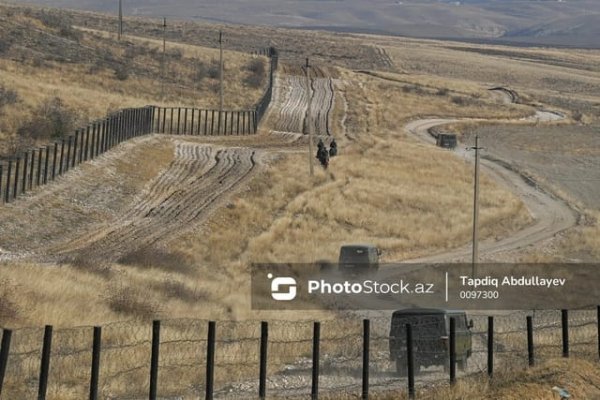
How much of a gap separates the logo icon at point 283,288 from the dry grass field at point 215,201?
3.27 ft

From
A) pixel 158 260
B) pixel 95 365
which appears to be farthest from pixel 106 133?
pixel 95 365

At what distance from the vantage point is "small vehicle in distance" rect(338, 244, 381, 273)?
3572 cm

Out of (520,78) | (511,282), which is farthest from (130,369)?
(520,78)

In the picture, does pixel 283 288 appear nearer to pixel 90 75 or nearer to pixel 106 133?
pixel 106 133

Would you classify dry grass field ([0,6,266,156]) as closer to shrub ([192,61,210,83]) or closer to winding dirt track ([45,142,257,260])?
shrub ([192,61,210,83])

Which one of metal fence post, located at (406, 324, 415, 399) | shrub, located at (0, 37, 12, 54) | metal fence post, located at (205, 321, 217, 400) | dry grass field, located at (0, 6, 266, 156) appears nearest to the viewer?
metal fence post, located at (205, 321, 217, 400)

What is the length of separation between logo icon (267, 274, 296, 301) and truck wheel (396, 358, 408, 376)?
10.2m

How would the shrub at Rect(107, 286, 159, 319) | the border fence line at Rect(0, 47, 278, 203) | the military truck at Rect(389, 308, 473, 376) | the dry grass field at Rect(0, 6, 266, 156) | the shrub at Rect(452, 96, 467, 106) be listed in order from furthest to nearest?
the shrub at Rect(452, 96, 467, 106) < the dry grass field at Rect(0, 6, 266, 156) < the border fence line at Rect(0, 47, 278, 203) < the shrub at Rect(107, 286, 159, 319) < the military truck at Rect(389, 308, 473, 376)

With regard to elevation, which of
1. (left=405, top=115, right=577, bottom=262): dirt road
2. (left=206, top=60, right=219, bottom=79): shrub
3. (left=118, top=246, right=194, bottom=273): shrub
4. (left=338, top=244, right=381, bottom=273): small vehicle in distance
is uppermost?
(left=206, top=60, right=219, bottom=79): shrub

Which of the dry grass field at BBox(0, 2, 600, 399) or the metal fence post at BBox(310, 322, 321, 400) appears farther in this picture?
the dry grass field at BBox(0, 2, 600, 399)

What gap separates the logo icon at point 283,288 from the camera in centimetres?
2934

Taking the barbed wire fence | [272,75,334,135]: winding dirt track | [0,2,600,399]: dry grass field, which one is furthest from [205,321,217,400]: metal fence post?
[272,75,334,135]: winding dirt track
